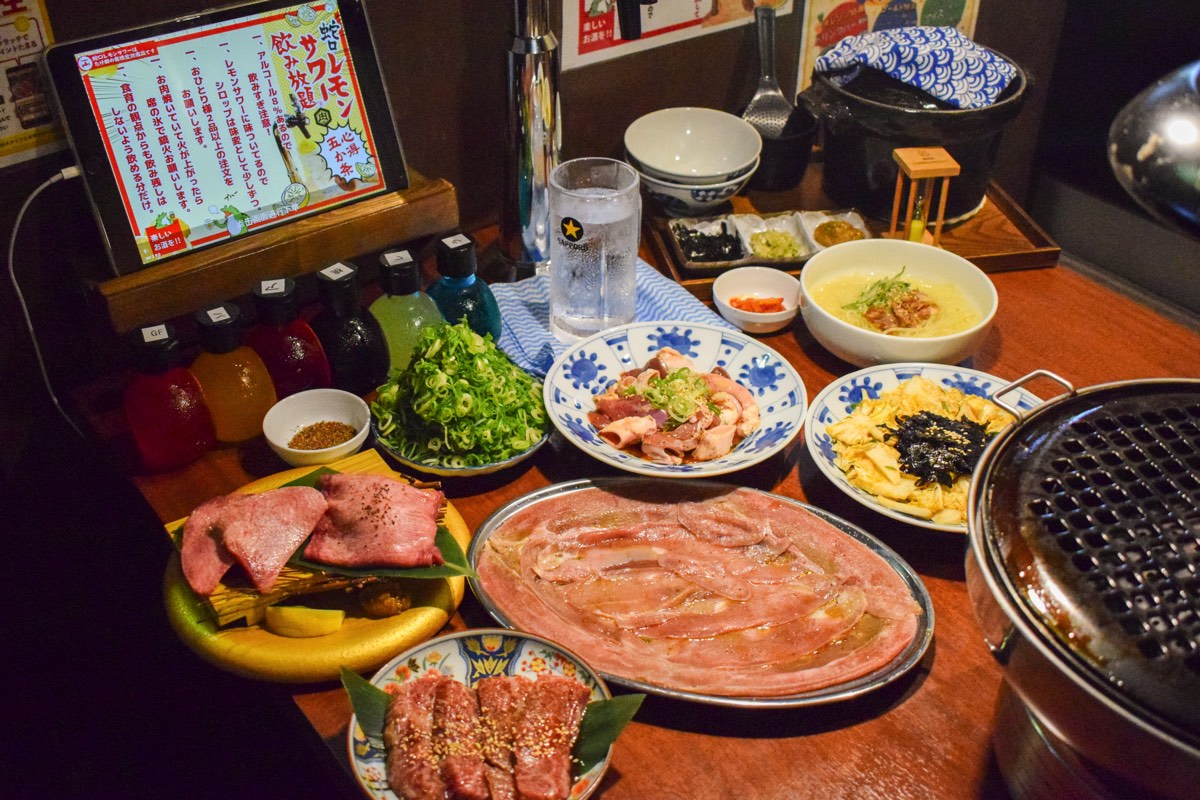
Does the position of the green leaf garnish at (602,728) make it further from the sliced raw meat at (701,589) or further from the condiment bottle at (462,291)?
the condiment bottle at (462,291)

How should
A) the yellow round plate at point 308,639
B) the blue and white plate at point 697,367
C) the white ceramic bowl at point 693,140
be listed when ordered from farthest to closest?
the white ceramic bowl at point 693,140
the blue and white plate at point 697,367
the yellow round plate at point 308,639

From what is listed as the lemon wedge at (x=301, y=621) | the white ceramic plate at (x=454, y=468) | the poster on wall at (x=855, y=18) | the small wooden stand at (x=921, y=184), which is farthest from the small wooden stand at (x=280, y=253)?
the poster on wall at (x=855, y=18)

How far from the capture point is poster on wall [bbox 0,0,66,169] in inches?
70.6

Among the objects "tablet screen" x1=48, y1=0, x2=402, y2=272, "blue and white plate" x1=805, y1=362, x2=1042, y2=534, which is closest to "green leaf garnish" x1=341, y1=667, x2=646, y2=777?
"blue and white plate" x1=805, y1=362, x2=1042, y2=534

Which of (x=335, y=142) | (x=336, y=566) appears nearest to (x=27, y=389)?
(x=335, y=142)

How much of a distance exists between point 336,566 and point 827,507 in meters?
0.93

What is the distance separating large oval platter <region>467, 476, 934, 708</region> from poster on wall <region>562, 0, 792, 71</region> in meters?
1.24

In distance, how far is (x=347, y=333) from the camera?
2041 mm

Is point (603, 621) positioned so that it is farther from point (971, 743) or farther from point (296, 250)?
point (296, 250)

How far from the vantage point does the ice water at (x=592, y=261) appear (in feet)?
7.18

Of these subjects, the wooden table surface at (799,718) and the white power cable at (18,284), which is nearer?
the wooden table surface at (799,718)

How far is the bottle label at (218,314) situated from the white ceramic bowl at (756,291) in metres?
1.16

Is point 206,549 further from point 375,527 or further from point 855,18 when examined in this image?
point 855,18

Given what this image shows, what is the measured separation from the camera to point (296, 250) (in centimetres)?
215
